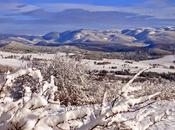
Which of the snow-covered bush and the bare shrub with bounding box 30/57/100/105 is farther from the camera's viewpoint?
the bare shrub with bounding box 30/57/100/105

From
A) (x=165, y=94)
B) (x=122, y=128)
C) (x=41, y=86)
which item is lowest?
(x=165, y=94)

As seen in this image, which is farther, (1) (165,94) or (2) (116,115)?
(1) (165,94)

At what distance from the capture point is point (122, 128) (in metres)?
3.90

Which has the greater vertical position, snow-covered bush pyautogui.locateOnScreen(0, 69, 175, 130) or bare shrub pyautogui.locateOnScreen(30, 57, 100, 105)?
snow-covered bush pyautogui.locateOnScreen(0, 69, 175, 130)

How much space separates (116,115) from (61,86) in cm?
1015

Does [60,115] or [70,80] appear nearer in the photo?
[60,115]

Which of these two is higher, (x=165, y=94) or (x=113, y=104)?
(x=113, y=104)

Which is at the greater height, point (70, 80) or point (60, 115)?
point (60, 115)

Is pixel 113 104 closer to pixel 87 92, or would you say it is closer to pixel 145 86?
pixel 87 92

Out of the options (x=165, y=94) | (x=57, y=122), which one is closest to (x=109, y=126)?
(x=57, y=122)

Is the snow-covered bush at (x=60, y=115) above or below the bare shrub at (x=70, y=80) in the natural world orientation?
above

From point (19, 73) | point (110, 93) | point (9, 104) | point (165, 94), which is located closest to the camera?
point (9, 104)

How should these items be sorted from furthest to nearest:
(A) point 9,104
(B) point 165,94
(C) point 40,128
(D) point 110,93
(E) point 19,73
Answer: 1. (B) point 165,94
2. (D) point 110,93
3. (E) point 19,73
4. (A) point 9,104
5. (C) point 40,128

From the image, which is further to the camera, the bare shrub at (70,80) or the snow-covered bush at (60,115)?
the bare shrub at (70,80)
